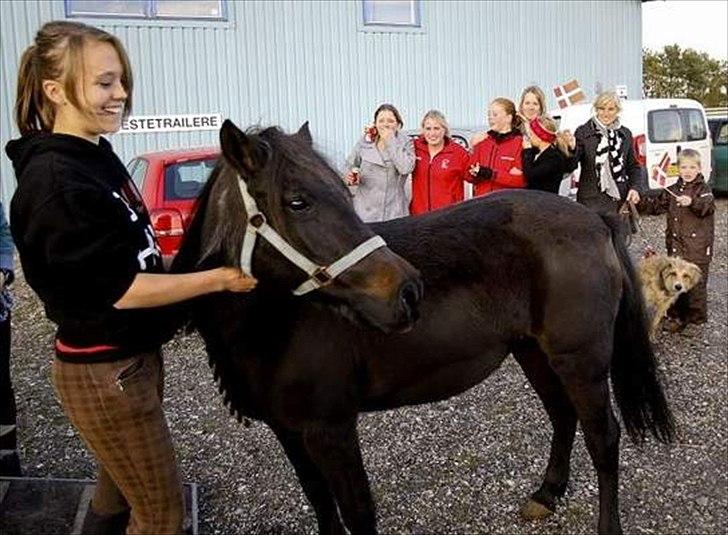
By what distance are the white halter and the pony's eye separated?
3.1 inches

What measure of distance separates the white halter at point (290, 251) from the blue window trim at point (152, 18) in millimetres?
10327

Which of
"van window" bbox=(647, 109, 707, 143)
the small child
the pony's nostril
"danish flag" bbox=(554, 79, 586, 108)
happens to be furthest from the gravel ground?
"danish flag" bbox=(554, 79, 586, 108)

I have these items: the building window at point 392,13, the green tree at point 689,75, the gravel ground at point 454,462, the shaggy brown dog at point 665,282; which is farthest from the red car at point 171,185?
the green tree at point 689,75

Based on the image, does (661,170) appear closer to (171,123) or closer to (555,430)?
(171,123)

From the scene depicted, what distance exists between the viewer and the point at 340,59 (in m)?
12.5

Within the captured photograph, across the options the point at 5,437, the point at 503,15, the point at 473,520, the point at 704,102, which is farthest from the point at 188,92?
the point at 704,102

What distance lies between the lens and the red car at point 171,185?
19.7 ft

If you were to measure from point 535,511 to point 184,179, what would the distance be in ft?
14.9

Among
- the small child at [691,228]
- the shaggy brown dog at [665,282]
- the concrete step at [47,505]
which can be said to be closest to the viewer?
the concrete step at [47,505]

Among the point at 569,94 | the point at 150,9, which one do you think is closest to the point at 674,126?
the point at 569,94

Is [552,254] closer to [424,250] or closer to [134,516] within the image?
[424,250]

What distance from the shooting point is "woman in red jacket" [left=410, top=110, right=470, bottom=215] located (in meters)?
5.17

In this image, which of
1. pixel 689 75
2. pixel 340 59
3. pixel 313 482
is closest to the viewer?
pixel 313 482

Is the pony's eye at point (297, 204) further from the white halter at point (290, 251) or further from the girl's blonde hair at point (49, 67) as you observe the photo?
the girl's blonde hair at point (49, 67)
